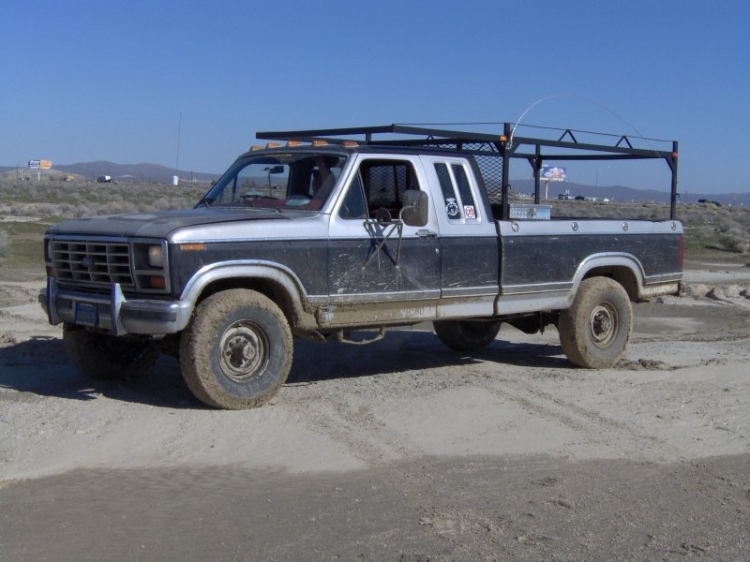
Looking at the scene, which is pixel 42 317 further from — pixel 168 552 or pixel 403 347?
pixel 168 552

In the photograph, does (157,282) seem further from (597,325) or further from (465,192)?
(597,325)

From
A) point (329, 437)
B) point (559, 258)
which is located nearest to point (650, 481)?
point (329, 437)

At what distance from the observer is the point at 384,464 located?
6426 millimetres

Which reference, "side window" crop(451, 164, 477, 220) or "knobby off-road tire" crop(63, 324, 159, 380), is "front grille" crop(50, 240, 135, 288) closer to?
"knobby off-road tire" crop(63, 324, 159, 380)

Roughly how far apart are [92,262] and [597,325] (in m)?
5.11

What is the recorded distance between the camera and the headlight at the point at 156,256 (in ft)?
22.8

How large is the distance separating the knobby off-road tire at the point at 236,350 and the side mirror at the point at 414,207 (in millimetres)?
1388

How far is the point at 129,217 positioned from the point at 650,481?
4.34 meters

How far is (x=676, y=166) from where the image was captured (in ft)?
37.3

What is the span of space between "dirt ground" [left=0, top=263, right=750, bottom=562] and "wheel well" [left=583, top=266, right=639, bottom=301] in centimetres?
80

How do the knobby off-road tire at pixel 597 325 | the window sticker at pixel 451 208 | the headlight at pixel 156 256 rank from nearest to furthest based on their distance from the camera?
1. the headlight at pixel 156 256
2. the window sticker at pixel 451 208
3. the knobby off-road tire at pixel 597 325

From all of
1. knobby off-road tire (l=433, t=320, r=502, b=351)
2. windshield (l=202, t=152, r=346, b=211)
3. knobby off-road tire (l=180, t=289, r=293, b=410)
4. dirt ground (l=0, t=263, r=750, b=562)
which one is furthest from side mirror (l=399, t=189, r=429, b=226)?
knobby off-road tire (l=433, t=320, r=502, b=351)

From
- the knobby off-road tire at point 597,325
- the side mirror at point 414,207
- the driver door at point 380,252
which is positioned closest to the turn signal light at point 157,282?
the driver door at point 380,252

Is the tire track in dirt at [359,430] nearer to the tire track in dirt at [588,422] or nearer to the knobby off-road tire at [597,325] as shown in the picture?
the tire track in dirt at [588,422]
